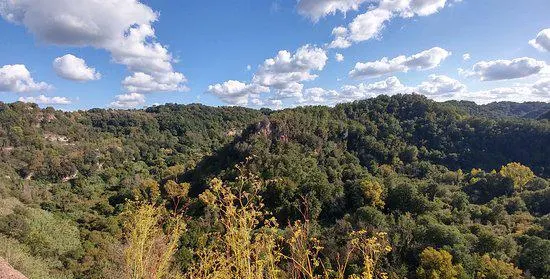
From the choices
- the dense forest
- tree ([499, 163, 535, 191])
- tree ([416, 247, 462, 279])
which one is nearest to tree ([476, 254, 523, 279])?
the dense forest

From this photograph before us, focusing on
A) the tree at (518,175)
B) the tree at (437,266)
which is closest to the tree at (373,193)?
the tree at (437,266)

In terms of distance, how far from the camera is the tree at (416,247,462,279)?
82.6 ft

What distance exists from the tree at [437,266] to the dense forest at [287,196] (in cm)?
8

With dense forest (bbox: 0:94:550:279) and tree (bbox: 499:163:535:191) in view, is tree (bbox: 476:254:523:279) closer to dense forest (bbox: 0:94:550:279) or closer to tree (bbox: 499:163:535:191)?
dense forest (bbox: 0:94:550:279)

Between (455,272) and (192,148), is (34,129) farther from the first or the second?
(455,272)

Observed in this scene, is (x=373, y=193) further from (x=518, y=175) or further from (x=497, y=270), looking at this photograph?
(x=518, y=175)

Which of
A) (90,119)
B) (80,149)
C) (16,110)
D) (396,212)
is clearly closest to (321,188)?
(396,212)

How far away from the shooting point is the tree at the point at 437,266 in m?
25.2

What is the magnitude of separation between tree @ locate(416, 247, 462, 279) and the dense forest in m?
0.08

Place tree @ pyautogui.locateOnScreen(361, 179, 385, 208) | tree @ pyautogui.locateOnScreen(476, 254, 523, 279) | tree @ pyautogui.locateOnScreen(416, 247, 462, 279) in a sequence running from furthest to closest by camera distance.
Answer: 1. tree @ pyautogui.locateOnScreen(361, 179, 385, 208)
2. tree @ pyautogui.locateOnScreen(476, 254, 523, 279)
3. tree @ pyautogui.locateOnScreen(416, 247, 462, 279)

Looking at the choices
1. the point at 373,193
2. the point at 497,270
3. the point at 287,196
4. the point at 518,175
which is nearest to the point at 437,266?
the point at 497,270

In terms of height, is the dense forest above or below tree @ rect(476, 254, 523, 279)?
above

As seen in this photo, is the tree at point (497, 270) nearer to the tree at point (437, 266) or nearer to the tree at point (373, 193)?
the tree at point (437, 266)

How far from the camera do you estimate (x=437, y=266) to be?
25.9 metres
